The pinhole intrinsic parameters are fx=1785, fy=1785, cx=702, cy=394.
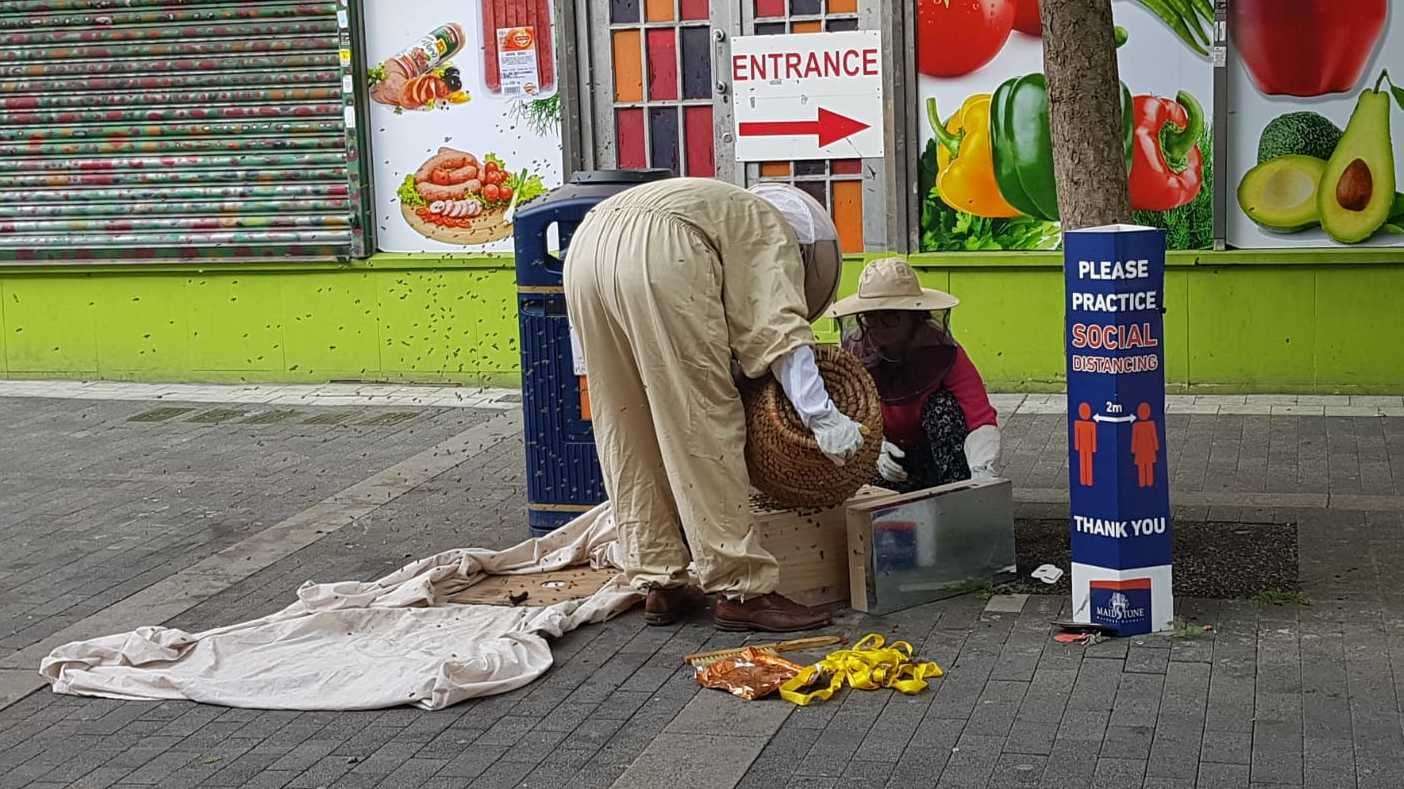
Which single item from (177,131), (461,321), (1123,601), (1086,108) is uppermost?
(177,131)

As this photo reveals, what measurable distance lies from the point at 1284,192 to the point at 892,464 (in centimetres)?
405

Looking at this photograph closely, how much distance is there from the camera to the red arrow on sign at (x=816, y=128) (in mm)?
9883

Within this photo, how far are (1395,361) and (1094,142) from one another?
12.8 feet

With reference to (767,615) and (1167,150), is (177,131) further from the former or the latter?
(767,615)

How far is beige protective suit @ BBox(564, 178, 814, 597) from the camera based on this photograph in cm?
528

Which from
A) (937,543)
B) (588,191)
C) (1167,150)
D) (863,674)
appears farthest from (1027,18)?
(863,674)

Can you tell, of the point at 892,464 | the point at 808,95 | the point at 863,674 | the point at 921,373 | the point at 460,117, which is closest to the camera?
the point at 863,674

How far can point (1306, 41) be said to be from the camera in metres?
9.11

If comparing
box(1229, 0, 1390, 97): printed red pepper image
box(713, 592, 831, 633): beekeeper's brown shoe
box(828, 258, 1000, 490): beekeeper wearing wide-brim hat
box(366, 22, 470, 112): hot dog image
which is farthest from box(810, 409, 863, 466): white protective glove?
box(366, 22, 470, 112): hot dog image

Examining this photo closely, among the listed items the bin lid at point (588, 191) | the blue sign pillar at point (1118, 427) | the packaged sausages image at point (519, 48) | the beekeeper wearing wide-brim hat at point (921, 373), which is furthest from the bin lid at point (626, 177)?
the packaged sausages image at point (519, 48)

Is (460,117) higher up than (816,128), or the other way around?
(460,117)

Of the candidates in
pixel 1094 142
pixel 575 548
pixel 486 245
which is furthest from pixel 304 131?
pixel 1094 142

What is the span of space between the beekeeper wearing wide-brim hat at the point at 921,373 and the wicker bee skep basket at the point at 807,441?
45 centimetres

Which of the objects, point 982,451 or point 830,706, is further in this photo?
point 982,451
